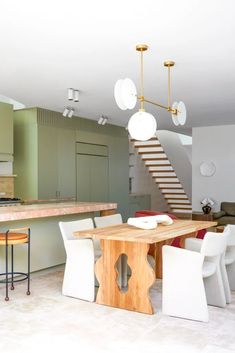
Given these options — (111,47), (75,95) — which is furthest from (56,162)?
(111,47)

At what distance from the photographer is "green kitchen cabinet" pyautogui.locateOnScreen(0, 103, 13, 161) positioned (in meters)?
5.95

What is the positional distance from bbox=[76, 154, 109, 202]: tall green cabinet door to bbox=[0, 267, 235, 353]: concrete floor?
3878mm

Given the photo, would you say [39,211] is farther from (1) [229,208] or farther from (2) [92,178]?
(1) [229,208]

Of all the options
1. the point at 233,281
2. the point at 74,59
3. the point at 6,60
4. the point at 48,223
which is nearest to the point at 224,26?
the point at 74,59

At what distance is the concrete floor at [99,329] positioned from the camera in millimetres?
2566

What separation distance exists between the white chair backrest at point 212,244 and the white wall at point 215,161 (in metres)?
5.31

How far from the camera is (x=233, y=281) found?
13.3 feet

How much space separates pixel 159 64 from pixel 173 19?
1.12 metres

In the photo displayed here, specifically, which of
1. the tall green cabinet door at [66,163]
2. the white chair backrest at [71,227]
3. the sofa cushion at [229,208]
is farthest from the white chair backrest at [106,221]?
the sofa cushion at [229,208]

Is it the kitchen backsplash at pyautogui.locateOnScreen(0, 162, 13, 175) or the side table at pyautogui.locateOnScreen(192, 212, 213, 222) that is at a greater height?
the kitchen backsplash at pyautogui.locateOnScreen(0, 162, 13, 175)

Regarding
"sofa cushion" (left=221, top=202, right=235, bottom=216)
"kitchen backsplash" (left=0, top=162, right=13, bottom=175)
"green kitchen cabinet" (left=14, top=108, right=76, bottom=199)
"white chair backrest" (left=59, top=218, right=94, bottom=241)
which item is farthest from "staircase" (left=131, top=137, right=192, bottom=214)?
"white chair backrest" (left=59, top=218, right=94, bottom=241)

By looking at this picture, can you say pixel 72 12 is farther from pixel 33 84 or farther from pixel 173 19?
pixel 33 84

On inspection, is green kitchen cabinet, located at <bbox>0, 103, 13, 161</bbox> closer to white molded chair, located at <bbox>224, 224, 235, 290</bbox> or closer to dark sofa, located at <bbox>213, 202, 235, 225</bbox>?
white molded chair, located at <bbox>224, 224, 235, 290</bbox>

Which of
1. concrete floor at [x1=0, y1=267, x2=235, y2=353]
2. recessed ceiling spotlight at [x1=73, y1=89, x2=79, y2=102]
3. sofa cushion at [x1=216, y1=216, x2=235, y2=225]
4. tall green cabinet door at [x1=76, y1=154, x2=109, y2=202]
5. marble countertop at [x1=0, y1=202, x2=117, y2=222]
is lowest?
concrete floor at [x1=0, y1=267, x2=235, y2=353]
